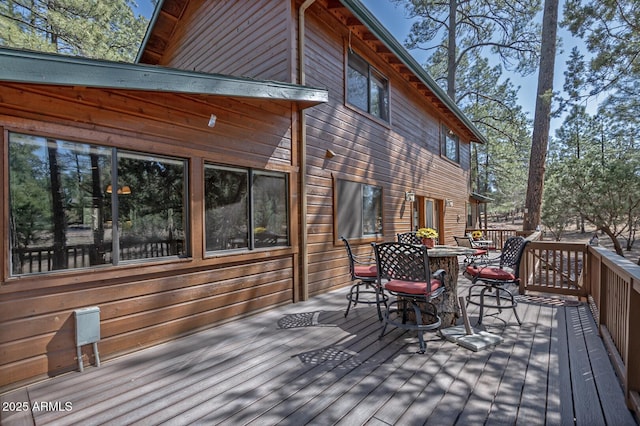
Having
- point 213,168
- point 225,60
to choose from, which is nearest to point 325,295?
point 213,168

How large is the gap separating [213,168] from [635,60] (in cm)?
889

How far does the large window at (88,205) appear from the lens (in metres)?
2.25

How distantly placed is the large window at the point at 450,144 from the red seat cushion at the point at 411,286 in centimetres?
815

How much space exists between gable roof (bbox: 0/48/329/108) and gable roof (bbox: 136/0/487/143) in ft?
8.14

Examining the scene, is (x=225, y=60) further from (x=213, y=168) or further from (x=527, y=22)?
(x=527, y=22)

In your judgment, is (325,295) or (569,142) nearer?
(325,295)

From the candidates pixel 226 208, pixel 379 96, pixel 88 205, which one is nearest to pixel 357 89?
pixel 379 96

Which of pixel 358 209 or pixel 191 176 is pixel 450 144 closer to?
pixel 358 209

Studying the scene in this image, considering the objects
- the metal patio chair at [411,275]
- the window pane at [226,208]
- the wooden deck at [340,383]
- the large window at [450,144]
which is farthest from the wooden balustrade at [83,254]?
the large window at [450,144]

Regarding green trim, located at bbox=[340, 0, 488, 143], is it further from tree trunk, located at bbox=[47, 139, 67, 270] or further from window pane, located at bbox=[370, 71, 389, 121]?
tree trunk, located at bbox=[47, 139, 67, 270]

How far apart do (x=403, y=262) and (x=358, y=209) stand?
2876mm

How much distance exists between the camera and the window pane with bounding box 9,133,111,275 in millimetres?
2229

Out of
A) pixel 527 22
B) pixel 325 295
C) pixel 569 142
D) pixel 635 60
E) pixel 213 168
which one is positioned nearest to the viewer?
pixel 213 168

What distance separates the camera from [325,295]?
15.5 feet
